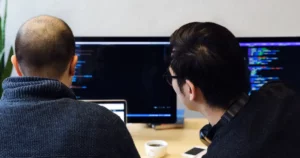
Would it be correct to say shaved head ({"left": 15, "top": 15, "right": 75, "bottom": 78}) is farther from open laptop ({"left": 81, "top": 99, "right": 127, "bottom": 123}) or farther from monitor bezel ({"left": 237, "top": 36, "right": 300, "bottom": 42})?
monitor bezel ({"left": 237, "top": 36, "right": 300, "bottom": 42})

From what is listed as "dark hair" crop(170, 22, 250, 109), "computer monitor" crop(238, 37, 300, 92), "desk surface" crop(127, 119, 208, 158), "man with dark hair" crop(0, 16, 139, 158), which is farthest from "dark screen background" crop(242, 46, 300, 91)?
"man with dark hair" crop(0, 16, 139, 158)

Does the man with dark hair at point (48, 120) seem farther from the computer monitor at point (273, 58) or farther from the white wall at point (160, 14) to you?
the white wall at point (160, 14)

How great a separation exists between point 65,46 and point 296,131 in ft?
2.30

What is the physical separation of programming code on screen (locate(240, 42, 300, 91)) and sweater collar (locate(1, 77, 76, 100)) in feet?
3.04

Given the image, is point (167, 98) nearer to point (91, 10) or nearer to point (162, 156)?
point (162, 156)

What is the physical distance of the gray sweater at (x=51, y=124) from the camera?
877 millimetres

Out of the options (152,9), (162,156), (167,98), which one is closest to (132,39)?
(167,98)

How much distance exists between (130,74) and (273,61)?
64cm

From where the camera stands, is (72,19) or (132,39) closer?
(132,39)

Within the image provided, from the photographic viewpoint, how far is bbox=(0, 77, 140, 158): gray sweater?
0.88m

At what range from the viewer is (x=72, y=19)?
2.29 metres

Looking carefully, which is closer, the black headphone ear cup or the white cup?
the black headphone ear cup

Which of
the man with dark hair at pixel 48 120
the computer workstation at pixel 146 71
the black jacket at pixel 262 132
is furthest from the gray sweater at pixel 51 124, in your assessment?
the computer workstation at pixel 146 71

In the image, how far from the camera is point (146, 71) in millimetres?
1655
